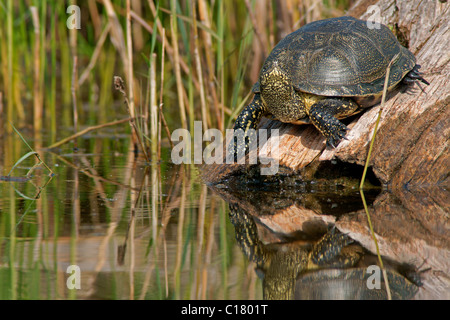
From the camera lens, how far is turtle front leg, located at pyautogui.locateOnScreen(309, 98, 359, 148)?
2.92m

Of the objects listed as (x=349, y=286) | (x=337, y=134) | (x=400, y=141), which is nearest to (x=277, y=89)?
(x=337, y=134)

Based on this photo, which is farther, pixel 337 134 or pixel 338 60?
pixel 338 60

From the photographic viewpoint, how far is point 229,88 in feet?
21.1

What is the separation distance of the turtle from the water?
1.46ft

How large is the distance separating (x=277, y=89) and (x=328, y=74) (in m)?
0.31

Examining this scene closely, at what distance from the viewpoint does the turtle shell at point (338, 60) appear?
3.03 metres

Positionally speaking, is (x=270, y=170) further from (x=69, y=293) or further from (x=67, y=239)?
(x=69, y=293)

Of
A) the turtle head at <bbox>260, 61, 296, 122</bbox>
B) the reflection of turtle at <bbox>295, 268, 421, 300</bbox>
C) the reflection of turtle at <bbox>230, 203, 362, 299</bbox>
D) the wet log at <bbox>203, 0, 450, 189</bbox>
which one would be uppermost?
the turtle head at <bbox>260, 61, 296, 122</bbox>

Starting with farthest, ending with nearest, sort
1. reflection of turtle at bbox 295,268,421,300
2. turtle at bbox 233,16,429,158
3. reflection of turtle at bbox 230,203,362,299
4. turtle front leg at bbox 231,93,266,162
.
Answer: turtle front leg at bbox 231,93,266,162, turtle at bbox 233,16,429,158, reflection of turtle at bbox 230,203,362,299, reflection of turtle at bbox 295,268,421,300

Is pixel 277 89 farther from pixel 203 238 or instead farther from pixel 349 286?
pixel 349 286

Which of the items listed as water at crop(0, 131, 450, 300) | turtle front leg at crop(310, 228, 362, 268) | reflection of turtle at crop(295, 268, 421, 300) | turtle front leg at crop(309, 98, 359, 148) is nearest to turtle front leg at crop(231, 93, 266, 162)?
water at crop(0, 131, 450, 300)

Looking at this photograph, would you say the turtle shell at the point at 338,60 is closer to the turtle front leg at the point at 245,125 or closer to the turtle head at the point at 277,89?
the turtle head at the point at 277,89

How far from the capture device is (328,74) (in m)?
3.04

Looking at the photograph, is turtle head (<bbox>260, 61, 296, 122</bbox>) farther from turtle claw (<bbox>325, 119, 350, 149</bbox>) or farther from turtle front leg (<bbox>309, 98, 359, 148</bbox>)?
turtle claw (<bbox>325, 119, 350, 149</bbox>)
